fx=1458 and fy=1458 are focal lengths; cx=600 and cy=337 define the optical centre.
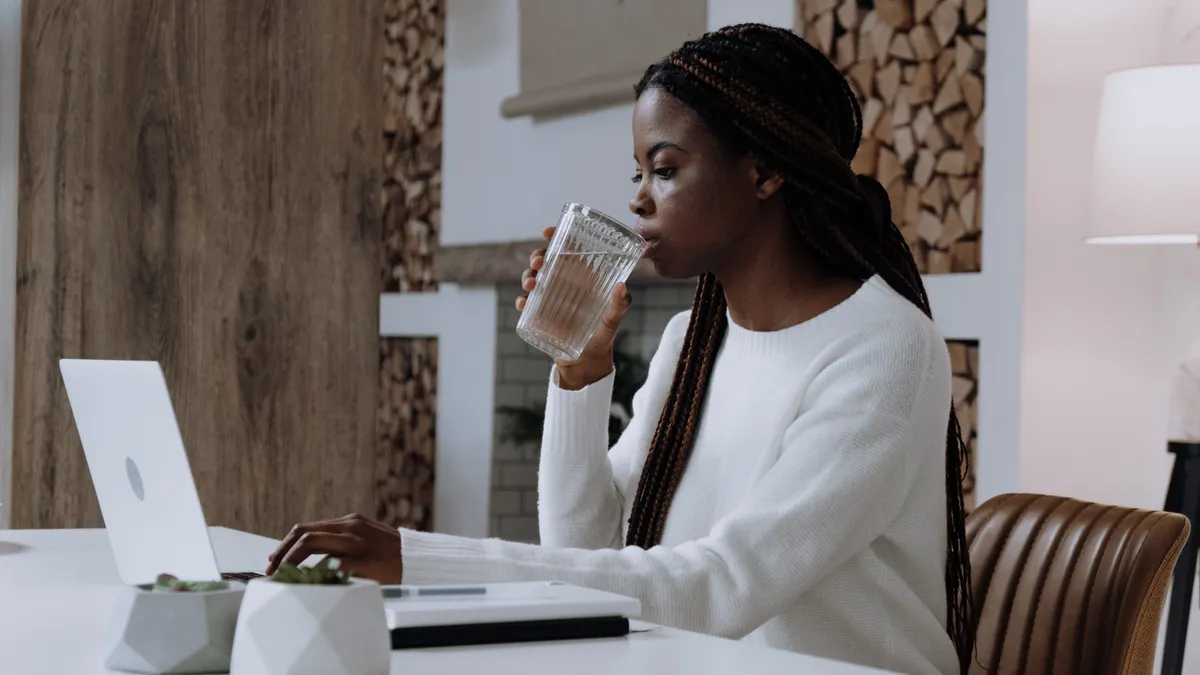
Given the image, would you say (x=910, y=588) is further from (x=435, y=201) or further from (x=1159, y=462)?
(x=435, y=201)

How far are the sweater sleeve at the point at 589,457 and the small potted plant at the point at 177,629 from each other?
0.88 m

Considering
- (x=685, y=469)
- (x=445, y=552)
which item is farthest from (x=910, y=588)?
(x=445, y=552)

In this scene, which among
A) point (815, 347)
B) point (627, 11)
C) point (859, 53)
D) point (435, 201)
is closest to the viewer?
point (815, 347)

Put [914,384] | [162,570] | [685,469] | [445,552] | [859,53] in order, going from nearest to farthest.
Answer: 1. [162,570]
2. [445,552]
3. [914,384]
4. [685,469]
5. [859,53]

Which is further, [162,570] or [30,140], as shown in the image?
[30,140]

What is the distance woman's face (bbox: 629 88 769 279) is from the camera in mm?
1564

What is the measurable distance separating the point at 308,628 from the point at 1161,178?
2145 millimetres

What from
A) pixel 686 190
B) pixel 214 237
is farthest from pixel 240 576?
pixel 214 237

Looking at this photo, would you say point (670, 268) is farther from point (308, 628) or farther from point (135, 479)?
point (308, 628)

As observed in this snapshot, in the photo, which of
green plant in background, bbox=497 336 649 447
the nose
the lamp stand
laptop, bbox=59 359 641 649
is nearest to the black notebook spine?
laptop, bbox=59 359 641 649

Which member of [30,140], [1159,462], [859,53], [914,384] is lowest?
[1159,462]

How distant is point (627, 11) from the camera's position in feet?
13.3

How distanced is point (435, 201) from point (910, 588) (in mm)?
3896

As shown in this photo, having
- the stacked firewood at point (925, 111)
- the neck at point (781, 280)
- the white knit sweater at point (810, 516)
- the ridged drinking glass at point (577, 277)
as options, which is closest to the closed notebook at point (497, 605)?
the white knit sweater at point (810, 516)
